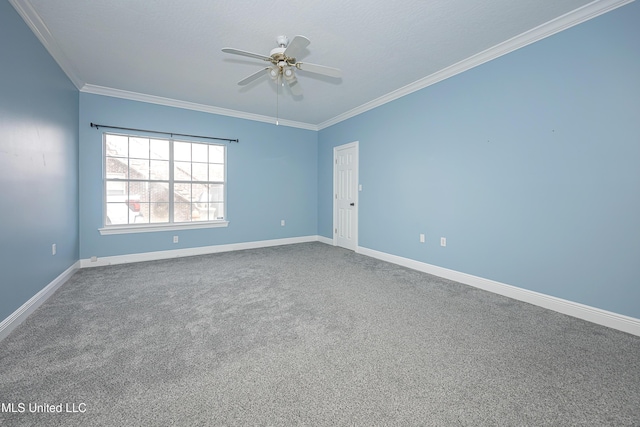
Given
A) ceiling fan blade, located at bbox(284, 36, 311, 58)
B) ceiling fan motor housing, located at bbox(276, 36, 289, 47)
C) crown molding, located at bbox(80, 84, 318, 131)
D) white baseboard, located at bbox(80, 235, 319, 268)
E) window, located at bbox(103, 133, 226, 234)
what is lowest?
white baseboard, located at bbox(80, 235, 319, 268)

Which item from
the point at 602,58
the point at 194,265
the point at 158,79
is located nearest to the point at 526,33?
the point at 602,58

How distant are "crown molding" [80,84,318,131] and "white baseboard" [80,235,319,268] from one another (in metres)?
2.43

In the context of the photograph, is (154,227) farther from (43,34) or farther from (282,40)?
(282,40)

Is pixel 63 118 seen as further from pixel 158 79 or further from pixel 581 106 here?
pixel 581 106

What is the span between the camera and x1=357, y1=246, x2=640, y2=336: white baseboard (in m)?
2.16

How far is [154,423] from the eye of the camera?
125 centimetres

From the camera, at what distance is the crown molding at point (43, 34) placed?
7.32 feet

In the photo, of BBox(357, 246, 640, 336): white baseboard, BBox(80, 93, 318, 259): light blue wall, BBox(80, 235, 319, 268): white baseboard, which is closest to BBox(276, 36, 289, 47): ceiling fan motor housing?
BBox(80, 93, 318, 259): light blue wall

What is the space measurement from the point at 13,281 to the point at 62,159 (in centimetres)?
172

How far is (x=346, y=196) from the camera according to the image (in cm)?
529

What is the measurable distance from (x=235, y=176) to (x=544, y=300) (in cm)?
480

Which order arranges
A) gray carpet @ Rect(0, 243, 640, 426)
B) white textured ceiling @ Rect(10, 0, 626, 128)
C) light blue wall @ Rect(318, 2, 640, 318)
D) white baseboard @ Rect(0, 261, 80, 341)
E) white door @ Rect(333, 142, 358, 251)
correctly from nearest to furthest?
gray carpet @ Rect(0, 243, 640, 426) → white baseboard @ Rect(0, 261, 80, 341) → light blue wall @ Rect(318, 2, 640, 318) → white textured ceiling @ Rect(10, 0, 626, 128) → white door @ Rect(333, 142, 358, 251)

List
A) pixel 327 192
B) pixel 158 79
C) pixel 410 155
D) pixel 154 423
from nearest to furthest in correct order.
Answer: pixel 154 423
pixel 158 79
pixel 410 155
pixel 327 192

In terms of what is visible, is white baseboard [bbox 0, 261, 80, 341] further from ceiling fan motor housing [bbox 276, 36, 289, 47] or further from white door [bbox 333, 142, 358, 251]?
white door [bbox 333, 142, 358, 251]
